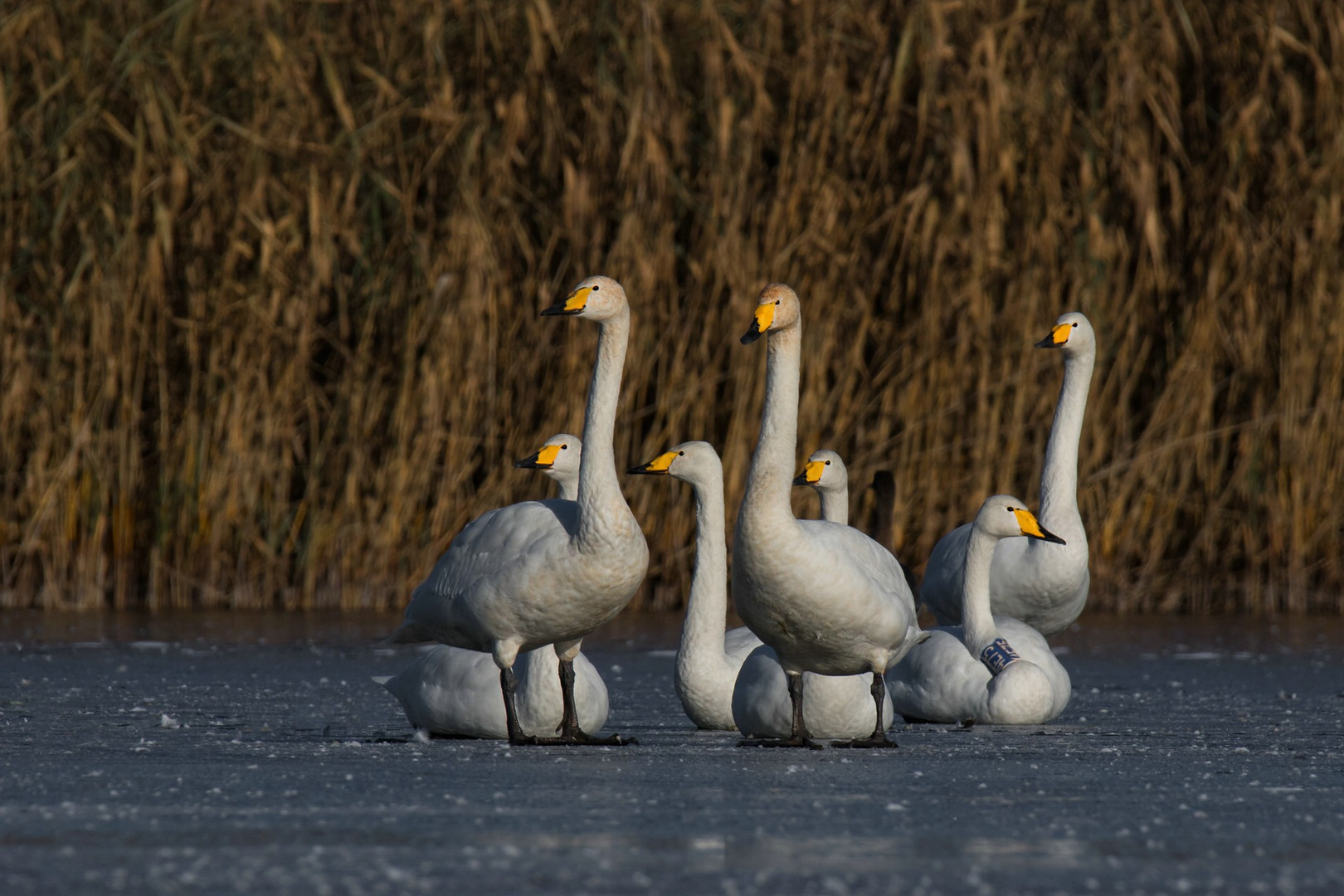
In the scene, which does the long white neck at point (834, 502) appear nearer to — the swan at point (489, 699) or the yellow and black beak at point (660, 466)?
the yellow and black beak at point (660, 466)

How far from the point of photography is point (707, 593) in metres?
6.38

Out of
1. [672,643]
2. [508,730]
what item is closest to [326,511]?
[672,643]

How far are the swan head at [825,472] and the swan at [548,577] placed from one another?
1477mm

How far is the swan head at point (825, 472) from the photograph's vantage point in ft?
24.3

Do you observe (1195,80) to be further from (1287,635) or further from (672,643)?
(672,643)

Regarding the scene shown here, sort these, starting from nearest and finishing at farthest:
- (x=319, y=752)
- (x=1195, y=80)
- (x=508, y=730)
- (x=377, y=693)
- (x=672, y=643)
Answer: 1. (x=319, y=752)
2. (x=508, y=730)
3. (x=377, y=693)
4. (x=672, y=643)
5. (x=1195, y=80)

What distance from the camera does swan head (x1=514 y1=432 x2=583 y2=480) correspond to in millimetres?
6973

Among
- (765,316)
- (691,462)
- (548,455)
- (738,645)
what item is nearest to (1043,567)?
(738,645)

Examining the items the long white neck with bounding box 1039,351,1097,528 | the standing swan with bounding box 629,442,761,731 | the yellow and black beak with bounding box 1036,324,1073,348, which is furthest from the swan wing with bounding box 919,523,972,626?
the standing swan with bounding box 629,442,761,731

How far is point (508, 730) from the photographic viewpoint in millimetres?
5781

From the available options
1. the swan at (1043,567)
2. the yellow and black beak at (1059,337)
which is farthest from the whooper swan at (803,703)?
the yellow and black beak at (1059,337)

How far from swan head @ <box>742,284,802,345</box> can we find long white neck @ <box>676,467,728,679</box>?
620 mm

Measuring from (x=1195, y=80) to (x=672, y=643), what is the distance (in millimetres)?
4456

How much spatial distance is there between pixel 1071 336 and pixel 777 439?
304 centimetres
